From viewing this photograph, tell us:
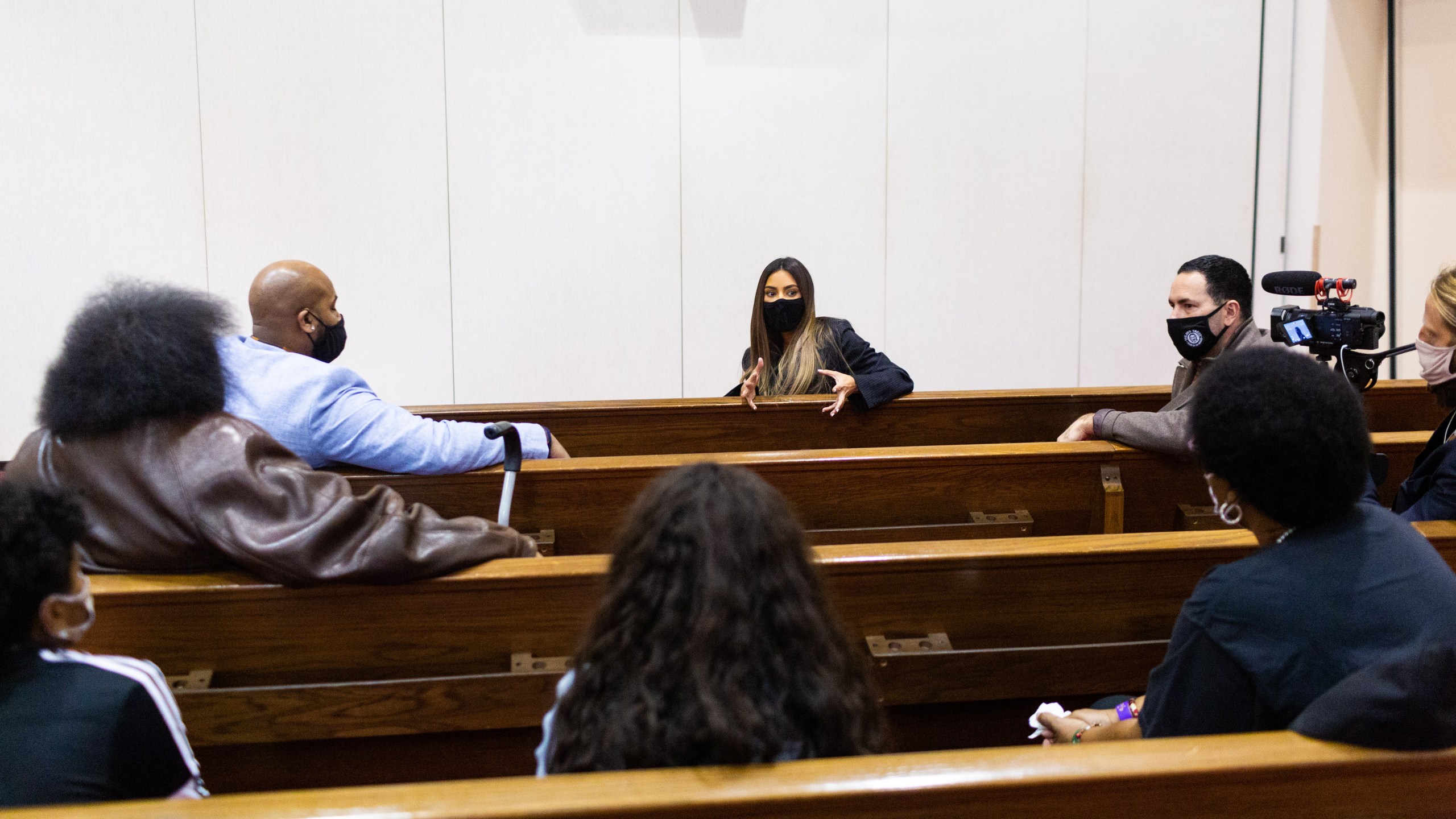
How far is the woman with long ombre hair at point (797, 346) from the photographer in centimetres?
325

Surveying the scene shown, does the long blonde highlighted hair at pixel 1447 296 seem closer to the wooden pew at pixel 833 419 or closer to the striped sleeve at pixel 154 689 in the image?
the wooden pew at pixel 833 419

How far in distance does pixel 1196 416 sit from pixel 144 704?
3.92 feet

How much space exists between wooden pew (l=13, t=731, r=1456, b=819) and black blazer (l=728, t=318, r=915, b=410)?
2.03 m

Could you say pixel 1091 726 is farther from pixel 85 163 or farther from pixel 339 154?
pixel 85 163

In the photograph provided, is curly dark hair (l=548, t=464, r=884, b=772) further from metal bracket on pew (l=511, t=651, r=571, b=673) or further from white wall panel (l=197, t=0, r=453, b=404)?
white wall panel (l=197, t=0, r=453, b=404)

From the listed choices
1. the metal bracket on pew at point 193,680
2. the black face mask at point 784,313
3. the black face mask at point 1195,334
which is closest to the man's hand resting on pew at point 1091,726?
the metal bracket on pew at point 193,680

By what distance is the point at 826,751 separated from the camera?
0.96 meters

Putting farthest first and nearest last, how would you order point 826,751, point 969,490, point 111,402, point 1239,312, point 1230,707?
point 1239,312, point 969,490, point 111,402, point 1230,707, point 826,751

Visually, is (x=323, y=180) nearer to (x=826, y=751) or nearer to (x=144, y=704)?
(x=144, y=704)

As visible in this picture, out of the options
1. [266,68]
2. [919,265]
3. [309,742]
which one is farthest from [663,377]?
[309,742]

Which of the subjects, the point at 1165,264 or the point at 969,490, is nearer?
the point at 969,490

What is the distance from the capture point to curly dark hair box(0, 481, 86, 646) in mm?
992

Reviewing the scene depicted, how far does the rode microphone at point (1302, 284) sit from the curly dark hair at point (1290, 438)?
1308 millimetres

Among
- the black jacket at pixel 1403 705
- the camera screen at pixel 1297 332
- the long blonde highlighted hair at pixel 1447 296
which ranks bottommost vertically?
the black jacket at pixel 1403 705
